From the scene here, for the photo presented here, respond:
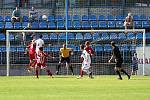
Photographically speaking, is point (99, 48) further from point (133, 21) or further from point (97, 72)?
point (133, 21)

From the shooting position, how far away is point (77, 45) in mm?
36594

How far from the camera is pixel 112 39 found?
3684 cm

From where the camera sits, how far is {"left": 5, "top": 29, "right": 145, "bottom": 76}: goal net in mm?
35750

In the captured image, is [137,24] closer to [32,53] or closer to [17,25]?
[17,25]

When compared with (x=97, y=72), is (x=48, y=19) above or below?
above

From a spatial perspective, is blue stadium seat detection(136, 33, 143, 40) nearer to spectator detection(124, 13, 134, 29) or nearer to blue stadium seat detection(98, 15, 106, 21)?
spectator detection(124, 13, 134, 29)

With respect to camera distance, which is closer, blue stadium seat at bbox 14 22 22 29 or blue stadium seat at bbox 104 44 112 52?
blue stadium seat at bbox 104 44 112 52

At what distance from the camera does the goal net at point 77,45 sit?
35.8 metres

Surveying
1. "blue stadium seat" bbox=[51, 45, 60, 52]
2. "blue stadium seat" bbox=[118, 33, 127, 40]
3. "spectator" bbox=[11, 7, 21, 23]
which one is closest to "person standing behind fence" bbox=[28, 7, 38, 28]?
"spectator" bbox=[11, 7, 21, 23]

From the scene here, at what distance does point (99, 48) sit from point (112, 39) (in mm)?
1231

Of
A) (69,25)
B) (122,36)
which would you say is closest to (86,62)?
(122,36)

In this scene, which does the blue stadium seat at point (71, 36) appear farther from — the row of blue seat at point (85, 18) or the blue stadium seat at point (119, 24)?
the blue stadium seat at point (119, 24)

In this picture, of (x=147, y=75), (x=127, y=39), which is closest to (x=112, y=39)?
(x=127, y=39)

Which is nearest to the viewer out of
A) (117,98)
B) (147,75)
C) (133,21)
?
(117,98)
